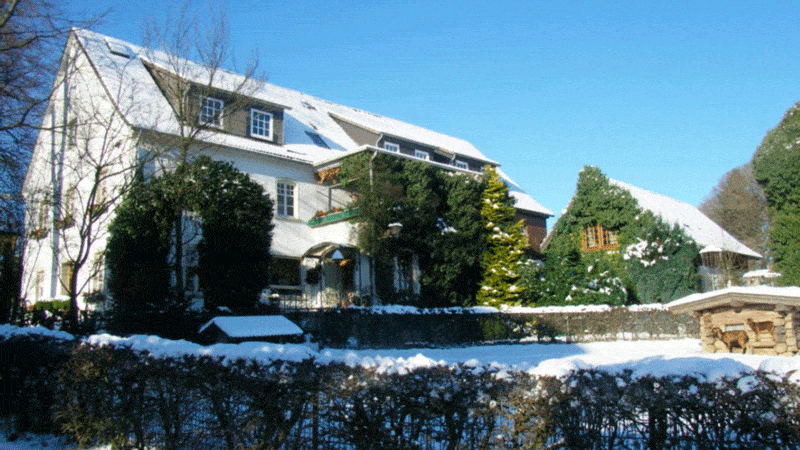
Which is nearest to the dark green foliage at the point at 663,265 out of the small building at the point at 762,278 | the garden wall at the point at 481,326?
the small building at the point at 762,278

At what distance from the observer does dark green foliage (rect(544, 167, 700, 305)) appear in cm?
2755

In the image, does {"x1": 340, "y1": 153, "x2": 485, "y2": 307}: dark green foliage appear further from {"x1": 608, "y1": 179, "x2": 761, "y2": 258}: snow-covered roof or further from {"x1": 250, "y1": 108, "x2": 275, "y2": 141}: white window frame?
{"x1": 608, "y1": 179, "x2": 761, "y2": 258}: snow-covered roof

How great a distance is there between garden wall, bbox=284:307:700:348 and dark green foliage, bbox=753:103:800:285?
10.6 m

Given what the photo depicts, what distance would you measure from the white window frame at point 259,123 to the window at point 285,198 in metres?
2.09

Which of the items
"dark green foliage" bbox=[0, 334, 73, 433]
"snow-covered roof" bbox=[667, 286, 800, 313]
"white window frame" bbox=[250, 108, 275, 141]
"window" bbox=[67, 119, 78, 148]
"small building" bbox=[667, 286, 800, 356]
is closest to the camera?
"dark green foliage" bbox=[0, 334, 73, 433]

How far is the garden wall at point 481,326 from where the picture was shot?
1902cm

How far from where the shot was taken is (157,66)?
25.2 m

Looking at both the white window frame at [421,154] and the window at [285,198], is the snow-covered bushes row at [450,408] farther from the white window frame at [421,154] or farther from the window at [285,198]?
the white window frame at [421,154]

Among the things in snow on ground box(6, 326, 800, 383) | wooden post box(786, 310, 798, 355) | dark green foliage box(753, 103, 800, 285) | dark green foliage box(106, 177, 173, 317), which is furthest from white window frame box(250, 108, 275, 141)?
dark green foliage box(753, 103, 800, 285)

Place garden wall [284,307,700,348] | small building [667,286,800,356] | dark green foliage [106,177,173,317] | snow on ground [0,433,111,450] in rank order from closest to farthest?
snow on ground [0,433,111,450], small building [667,286,800,356], garden wall [284,307,700,348], dark green foliage [106,177,173,317]

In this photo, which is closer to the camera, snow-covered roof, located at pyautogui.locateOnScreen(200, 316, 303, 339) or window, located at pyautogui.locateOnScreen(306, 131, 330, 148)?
snow-covered roof, located at pyautogui.locateOnScreen(200, 316, 303, 339)

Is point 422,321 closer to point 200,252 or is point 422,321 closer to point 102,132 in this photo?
point 200,252

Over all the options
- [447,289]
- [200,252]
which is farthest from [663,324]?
[200,252]

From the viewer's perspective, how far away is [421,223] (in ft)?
86.7
